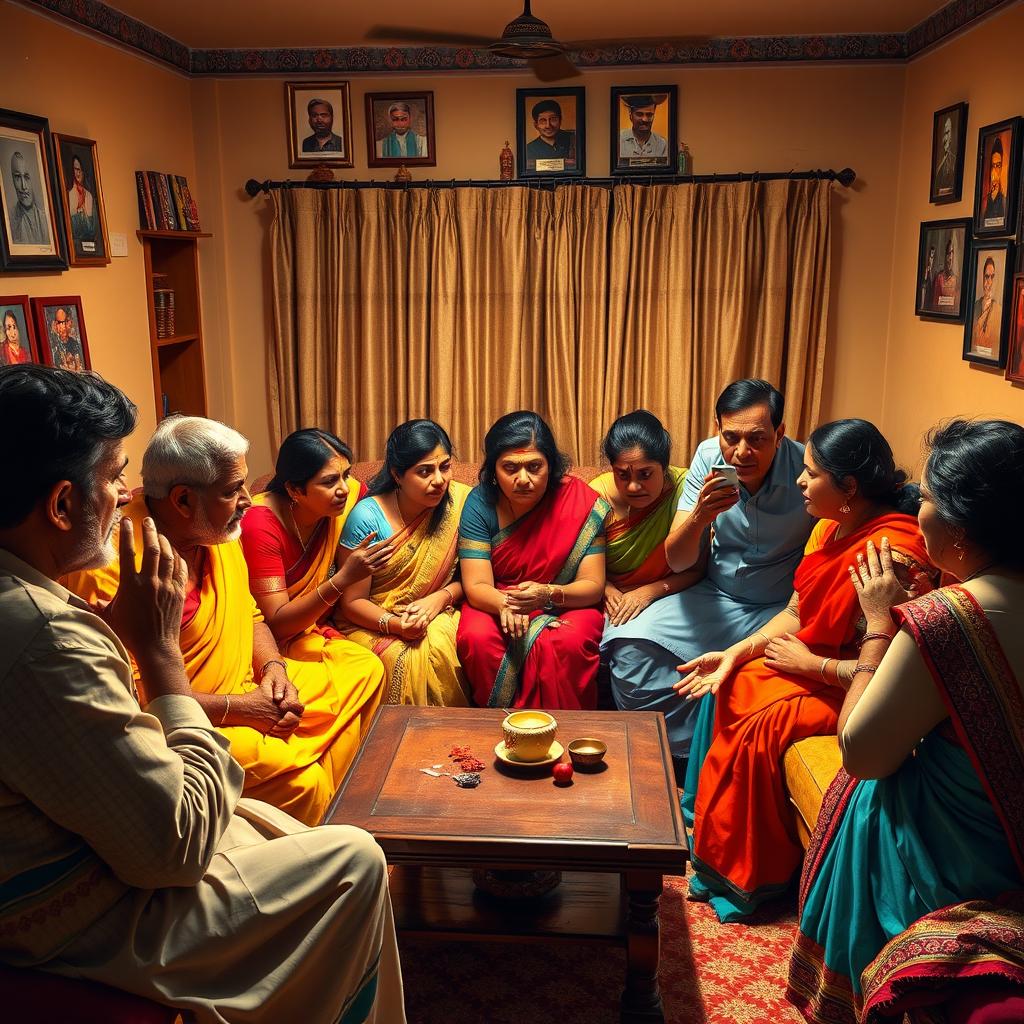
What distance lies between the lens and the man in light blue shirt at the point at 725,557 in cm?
325

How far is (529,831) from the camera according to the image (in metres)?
2.17

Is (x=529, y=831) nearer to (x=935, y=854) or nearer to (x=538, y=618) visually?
(x=935, y=854)

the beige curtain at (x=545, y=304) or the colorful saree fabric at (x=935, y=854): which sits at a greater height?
the beige curtain at (x=545, y=304)

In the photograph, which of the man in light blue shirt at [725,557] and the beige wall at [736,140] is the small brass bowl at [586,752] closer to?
the man in light blue shirt at [725,557]

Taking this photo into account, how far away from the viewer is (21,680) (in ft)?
4.50

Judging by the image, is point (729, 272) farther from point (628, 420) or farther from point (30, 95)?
point (30, 95)

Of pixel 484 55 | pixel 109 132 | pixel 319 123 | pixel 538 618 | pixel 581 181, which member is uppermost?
pixel 484 55

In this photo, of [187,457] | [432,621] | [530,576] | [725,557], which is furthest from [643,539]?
[187,457]

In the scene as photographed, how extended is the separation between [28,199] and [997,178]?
12.1 feet

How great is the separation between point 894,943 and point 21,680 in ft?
5.10

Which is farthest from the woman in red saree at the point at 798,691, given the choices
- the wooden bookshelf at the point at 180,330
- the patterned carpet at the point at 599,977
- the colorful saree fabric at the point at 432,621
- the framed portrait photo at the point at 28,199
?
the wooden bookshelf at the point at 180,330

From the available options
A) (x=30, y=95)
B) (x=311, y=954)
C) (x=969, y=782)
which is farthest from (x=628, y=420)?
(x=30, y=95)

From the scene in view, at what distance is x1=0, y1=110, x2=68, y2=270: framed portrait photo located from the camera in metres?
3.52

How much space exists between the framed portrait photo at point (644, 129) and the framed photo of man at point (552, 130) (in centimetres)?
18
